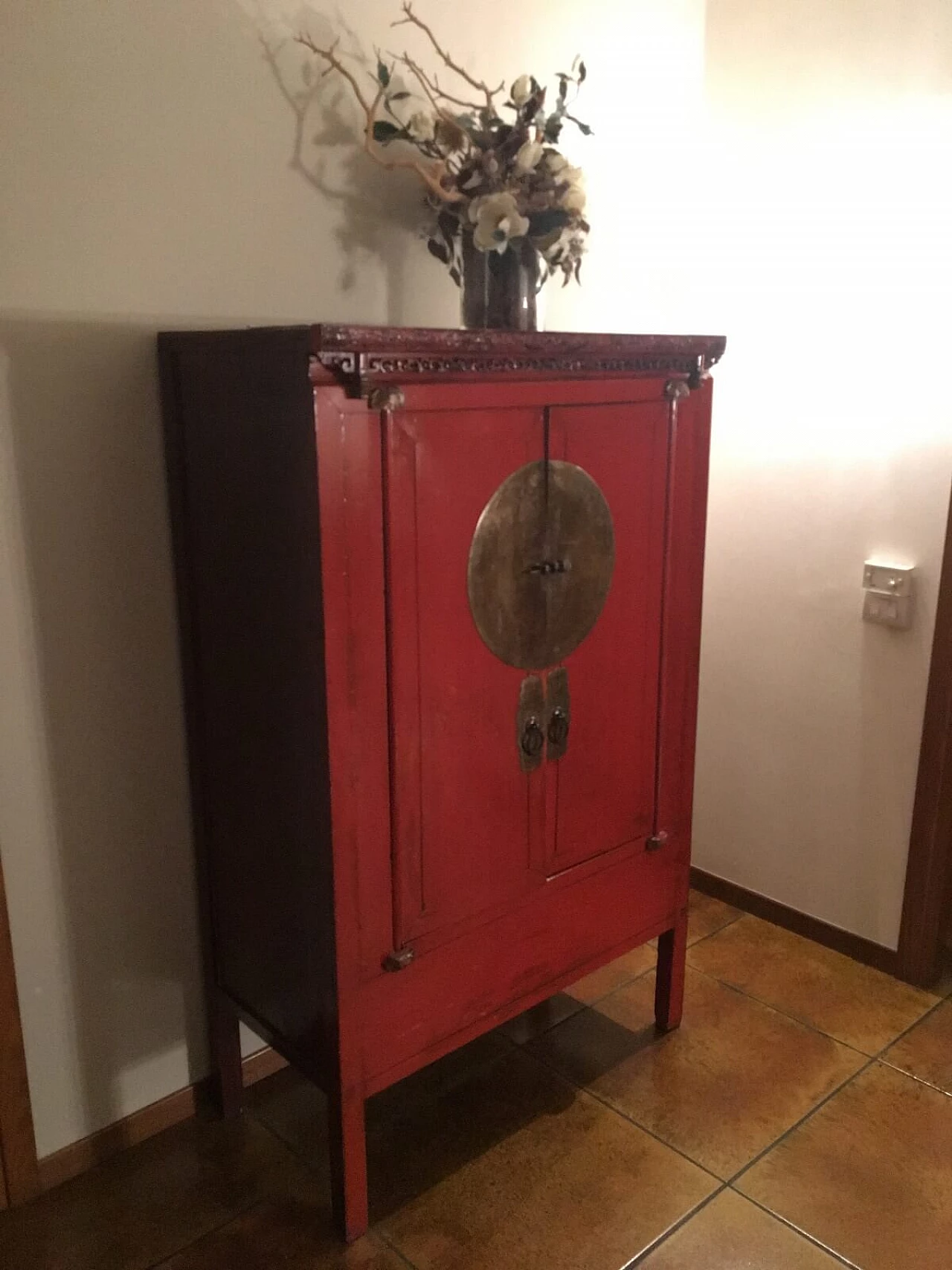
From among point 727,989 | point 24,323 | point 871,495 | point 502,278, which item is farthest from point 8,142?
point 727,989

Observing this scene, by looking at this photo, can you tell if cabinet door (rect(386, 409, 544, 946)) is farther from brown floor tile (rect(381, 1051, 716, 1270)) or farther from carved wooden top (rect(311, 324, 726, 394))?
brown floor tile (rect(381, 1051, 716, 1270))

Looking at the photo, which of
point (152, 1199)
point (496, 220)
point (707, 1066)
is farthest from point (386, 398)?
point (707, 1066)

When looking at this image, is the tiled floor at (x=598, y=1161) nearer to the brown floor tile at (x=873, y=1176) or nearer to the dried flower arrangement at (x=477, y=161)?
the brown floor tile at (x=873, y=1176)

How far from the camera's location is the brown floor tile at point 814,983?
2229mm

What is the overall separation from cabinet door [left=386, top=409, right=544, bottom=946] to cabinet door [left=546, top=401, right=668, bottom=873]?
0.11m

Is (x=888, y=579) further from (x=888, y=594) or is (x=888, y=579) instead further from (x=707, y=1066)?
(x=707, y=1066)

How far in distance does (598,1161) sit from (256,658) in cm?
110

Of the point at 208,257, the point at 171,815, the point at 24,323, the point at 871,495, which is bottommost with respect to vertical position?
the point at 171,815

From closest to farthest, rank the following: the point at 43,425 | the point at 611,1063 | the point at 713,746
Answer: the point at 43,425
the point at 611,1063
the point at 713,746

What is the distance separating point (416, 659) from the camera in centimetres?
152

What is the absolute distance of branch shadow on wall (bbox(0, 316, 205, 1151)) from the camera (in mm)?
1580

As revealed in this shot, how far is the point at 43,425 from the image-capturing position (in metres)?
1.56

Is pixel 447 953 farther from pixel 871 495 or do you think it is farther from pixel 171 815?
pixel 871 495

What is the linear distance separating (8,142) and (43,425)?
399 mm
